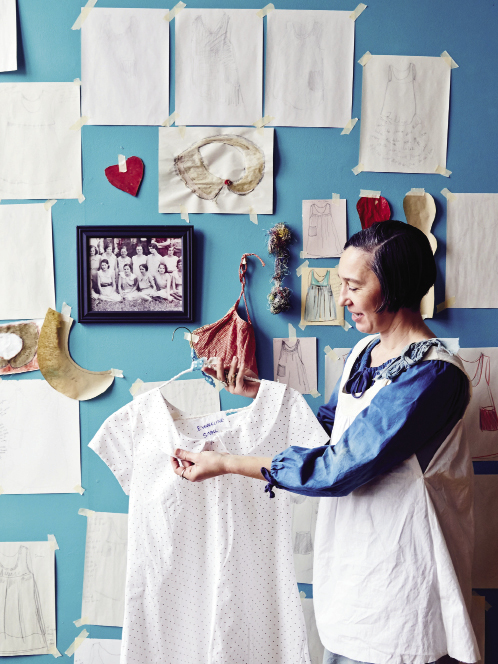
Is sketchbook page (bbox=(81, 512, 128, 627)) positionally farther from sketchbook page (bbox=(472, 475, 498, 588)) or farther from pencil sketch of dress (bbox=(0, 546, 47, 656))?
sketchbook page (bbox=(472, 475, 498, 588))

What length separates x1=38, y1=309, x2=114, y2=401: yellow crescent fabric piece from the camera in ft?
4.57

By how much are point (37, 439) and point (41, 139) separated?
2.59 ft

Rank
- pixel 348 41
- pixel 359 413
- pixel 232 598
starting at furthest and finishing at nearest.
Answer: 1. pixel 348 41
2. pixel 232 598
3. pixel 359 413

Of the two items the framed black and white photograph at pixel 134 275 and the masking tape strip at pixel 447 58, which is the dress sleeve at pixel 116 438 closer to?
the framed black and white photograph at pixel 134 275

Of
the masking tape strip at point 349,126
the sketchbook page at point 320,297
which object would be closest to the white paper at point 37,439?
the sketchbook page at point 320,297

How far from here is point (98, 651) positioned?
1.42 m

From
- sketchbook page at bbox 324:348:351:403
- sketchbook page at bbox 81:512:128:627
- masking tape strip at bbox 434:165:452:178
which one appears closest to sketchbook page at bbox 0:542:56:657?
sketchbook page at bbox 81:512:128:627

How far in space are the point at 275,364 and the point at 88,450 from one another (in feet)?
1.81

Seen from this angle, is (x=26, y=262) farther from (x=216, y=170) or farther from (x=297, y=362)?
(x=297, y=362)

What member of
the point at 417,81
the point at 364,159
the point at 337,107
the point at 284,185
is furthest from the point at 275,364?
the point at 417,81

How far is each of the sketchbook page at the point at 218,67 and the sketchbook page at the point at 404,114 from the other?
0.96ft

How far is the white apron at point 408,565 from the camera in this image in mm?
934

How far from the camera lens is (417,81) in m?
1.36

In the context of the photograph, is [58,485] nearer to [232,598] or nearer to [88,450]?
[88,450]
